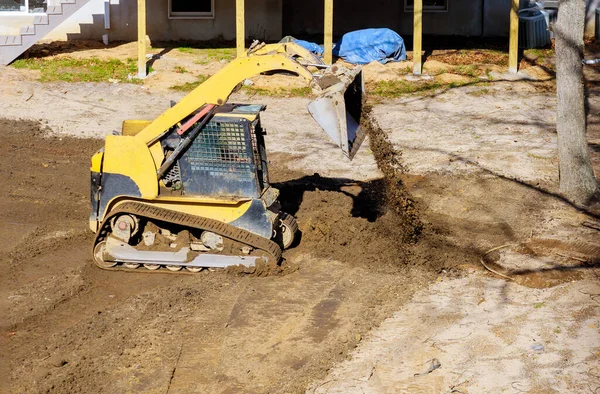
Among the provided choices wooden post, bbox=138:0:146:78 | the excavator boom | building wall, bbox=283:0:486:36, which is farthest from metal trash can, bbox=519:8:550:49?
the excavator boom

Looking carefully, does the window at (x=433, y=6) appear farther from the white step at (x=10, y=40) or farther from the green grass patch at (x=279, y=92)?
the white step at (x=10, y=40)

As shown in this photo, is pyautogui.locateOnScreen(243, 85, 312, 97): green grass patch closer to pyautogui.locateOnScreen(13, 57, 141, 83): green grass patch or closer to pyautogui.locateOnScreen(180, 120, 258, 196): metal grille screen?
pyautogui.locateOnScreen(13, 57, 141, 83): green grass patch

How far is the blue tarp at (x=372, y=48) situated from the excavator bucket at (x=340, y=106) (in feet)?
32.0

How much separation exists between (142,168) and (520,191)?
5.85m

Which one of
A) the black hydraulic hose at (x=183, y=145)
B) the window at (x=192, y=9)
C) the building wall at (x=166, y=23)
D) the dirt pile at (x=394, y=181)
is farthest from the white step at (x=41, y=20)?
the black hydraulic hose at (x=183, y=145)

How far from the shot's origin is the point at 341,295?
28.7 ft

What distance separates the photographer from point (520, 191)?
39.8 ft

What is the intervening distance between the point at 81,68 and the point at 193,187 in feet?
35.5

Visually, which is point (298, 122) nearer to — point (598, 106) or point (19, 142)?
point (19, 142)

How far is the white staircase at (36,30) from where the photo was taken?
19.2m

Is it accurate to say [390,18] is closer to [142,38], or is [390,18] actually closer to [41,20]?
[142,38]

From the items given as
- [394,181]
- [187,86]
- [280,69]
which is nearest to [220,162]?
[280,69]

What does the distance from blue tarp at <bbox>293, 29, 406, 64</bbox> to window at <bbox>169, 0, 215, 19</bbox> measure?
3.35m

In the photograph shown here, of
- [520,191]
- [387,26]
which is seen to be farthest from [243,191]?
[387,26]
